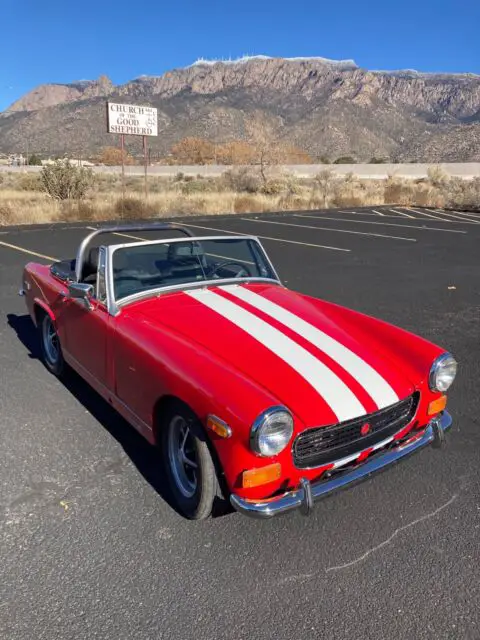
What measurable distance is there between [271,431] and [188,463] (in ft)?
→ 2.11

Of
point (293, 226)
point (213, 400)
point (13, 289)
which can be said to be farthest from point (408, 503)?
point (293, 226)

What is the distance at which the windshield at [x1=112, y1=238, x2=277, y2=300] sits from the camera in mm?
3641

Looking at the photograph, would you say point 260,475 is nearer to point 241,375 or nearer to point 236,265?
point 241,375

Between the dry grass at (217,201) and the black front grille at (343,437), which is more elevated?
the dry grass at (217,201)

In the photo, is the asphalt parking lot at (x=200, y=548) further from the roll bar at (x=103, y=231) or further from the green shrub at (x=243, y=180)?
the green shrub at (x=243, y=180)

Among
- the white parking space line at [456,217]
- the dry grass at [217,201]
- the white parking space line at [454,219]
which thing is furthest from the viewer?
the white parking space line at [456,217]

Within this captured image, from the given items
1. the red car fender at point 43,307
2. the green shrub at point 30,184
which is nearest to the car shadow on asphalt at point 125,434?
the red car fender at point 43,307

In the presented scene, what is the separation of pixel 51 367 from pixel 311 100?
123803 mm

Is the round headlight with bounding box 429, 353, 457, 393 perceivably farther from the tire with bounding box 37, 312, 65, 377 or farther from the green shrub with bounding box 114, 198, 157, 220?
the green shrub with bounding box 114, 198, 157, 220

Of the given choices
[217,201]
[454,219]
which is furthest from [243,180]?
[454,219]

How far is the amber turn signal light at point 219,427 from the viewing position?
2.33m

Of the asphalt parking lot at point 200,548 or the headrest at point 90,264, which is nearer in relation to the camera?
the asphalt parking lot at point 200,548

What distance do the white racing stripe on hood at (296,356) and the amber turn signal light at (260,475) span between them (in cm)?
39

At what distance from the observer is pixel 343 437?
101 inches
